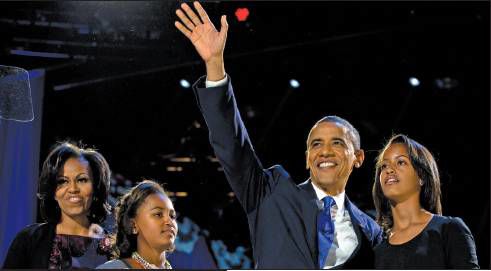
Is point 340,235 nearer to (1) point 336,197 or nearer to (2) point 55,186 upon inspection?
(1) point 336,197

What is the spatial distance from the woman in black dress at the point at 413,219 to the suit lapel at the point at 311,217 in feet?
0.74

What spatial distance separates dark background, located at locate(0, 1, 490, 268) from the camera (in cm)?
386

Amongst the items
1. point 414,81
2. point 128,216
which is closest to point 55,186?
point 128,216

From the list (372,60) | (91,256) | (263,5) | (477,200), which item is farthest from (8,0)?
(477,200)

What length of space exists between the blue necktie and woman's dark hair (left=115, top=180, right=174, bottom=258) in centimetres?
51

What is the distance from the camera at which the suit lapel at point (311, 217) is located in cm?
227

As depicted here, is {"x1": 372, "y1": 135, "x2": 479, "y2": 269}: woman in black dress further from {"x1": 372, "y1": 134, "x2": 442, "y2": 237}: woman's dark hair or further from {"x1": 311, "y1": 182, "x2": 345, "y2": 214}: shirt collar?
{"x1": 311, "y1": 182, "x2": 345, "y2": 214}: shirt collar

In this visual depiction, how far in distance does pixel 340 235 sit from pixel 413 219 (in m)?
0.30

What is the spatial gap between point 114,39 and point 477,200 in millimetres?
2786

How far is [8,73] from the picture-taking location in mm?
2887

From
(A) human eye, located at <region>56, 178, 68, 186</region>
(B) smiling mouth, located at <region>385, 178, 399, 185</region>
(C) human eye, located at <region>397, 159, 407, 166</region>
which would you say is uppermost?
(C) human eye, located at <region>397, 159, 407, 166</region>

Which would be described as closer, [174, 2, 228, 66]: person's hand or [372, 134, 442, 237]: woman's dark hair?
[174, 2, 228, 66]: person's hand

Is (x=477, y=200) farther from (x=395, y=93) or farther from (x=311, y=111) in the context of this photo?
(x=311, y=111)

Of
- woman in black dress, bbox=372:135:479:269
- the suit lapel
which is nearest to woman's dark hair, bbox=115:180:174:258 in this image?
the suit lapel
